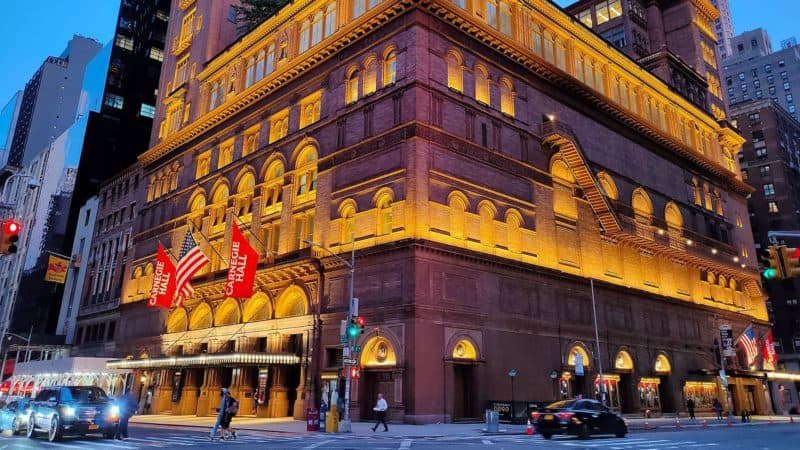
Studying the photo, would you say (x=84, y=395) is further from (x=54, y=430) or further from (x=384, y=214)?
(x=384, y=214)

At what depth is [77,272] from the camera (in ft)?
252

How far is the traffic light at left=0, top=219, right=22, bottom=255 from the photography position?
1795cm

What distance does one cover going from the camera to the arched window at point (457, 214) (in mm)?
35438

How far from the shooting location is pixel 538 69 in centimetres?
4453

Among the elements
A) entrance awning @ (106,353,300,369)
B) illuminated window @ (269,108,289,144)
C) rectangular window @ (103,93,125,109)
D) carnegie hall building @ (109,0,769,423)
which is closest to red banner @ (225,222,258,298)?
carnegie hall building @ (109,0,769,423)

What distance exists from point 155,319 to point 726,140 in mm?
64334

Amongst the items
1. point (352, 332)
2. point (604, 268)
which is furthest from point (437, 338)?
point (604, 268)

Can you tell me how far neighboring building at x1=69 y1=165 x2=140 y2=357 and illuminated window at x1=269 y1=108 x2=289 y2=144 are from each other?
25.2 meters

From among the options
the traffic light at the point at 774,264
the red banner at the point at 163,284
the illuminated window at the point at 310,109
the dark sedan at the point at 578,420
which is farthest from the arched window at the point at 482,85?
the red banner at the point at 163,284

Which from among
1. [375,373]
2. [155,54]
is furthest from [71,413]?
[155,54]

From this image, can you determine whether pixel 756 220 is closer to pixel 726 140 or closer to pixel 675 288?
pixel 726 140

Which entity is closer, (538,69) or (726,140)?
(538,69)

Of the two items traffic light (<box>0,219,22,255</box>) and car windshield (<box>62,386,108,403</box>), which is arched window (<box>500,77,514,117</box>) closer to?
car windshield (<box>62,386,108,403</box>)

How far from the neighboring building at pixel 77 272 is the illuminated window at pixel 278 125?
38804mm
